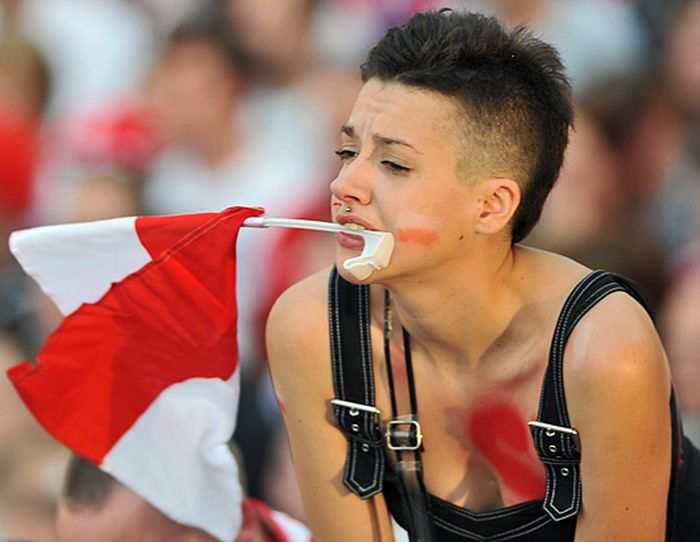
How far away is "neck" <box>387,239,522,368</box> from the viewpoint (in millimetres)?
2133

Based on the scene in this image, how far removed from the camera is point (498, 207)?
82.5 inches

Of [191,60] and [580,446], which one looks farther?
[191,60]

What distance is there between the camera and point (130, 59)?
Result: 5.22 meters

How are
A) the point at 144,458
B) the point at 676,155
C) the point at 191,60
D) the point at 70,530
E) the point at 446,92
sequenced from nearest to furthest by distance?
the point at 446,92 < the point at 144,458 < the point at 70,530 < the point at 676,155 < the point at 191,60

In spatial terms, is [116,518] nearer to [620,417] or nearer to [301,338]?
[301,338]

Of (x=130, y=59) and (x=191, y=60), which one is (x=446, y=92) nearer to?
(x=191, y=60)

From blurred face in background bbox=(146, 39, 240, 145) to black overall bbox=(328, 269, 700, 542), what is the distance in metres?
2.50

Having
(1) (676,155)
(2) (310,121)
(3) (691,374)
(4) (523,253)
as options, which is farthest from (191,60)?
(4) (523,253)

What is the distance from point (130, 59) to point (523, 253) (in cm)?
330

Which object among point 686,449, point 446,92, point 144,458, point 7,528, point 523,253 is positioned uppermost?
point 446,92

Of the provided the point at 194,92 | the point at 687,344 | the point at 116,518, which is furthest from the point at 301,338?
the point at 194,92

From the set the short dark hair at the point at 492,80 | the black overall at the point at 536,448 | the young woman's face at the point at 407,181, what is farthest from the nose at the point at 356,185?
the black overall at the point at 536,448

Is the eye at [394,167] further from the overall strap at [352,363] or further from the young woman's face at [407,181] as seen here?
the overall strap at [352,363]

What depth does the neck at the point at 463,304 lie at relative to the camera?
2133 millimetres
